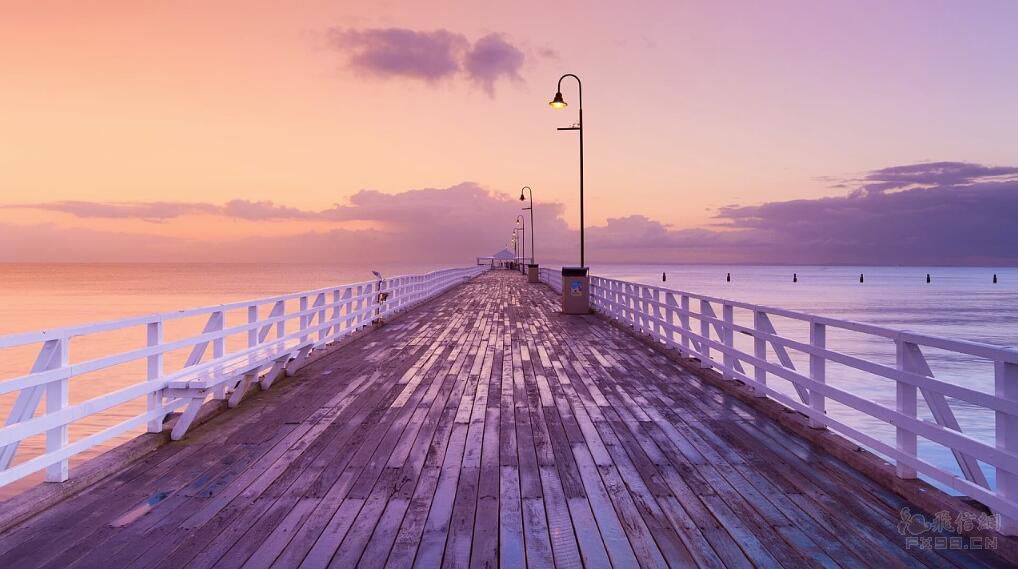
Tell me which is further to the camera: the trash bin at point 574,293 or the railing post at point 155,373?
the trash bin at point 574,293

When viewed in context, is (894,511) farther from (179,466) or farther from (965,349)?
(179,466)

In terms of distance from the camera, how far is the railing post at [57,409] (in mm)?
4441

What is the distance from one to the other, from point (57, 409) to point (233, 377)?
6.24 ft

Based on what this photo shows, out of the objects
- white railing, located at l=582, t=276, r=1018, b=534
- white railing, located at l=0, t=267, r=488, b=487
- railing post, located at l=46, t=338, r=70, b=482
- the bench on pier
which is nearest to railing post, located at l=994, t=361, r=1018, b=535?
white railing, located at l=582, t=276, r=1018, b=534

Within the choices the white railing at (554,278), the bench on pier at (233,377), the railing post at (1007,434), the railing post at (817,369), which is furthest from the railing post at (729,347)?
the white railing at (554,278)

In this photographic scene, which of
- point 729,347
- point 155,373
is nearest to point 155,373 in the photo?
point 155,373

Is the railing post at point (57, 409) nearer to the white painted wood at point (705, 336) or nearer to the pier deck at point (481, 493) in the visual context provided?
the pier deck at point (481, 493)

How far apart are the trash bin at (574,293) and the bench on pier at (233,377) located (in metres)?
10.4

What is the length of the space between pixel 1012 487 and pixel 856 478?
4.25 ft

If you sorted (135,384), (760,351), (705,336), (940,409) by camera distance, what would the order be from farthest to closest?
(705,336) → (760,351) → (135,384) → (940,409)

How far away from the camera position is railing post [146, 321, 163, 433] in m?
5.63

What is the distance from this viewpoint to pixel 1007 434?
358 centimetres

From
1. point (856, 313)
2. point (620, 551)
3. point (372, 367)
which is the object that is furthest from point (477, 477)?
point (856, 313)

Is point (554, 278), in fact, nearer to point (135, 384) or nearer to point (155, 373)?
point (135, 384)
